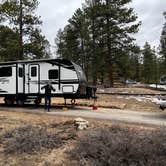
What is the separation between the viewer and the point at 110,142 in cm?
948

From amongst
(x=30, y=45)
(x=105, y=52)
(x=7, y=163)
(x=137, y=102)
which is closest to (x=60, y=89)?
(x=137, y=102)

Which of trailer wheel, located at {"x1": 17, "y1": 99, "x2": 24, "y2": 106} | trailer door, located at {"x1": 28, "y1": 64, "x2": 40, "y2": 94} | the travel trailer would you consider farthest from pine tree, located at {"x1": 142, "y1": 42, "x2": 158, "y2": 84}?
trailer door, located at {"x1": 28, "y1": 64, "x2": 40, "y2": 94}

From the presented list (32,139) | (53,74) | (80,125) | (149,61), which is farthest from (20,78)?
(149,61)

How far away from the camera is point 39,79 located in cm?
2169

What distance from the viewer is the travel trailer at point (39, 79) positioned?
21031 millimetres

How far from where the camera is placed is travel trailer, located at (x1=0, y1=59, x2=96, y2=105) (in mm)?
21031

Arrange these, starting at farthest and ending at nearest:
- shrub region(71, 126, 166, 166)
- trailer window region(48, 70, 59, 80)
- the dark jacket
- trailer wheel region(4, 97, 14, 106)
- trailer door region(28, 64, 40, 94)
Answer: trailer wheel region(4, 97, 14, 106) → trailer door region(28, 64, 40, 94) → trailer window region(48, 70, 59, 80) → the dark jacket → shrub region(71, 126, 166, 166)

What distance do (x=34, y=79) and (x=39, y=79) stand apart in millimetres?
390

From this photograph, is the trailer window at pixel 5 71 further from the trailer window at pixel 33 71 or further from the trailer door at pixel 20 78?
the trailer window at pixel 33 71

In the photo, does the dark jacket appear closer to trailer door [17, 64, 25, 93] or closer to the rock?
trailer door [17, 64, 25, 93]

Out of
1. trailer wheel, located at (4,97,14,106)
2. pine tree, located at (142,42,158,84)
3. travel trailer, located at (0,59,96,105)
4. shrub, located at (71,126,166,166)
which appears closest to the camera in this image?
shrub, located at (71,126,166,166)

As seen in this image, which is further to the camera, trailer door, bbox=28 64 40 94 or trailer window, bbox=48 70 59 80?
trailer door, bbox=28 64 40 94

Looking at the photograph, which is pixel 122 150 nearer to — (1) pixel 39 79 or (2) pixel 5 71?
(1) pixel 39 79

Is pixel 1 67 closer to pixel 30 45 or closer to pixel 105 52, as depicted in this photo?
pixel 30 45
